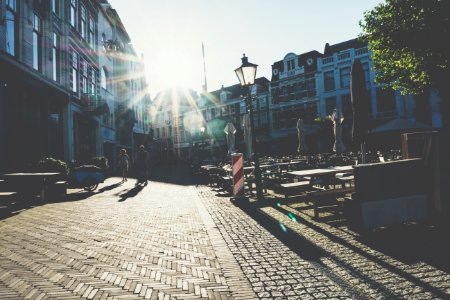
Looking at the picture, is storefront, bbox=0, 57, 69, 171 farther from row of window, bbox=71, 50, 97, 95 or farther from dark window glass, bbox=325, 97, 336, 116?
dark window glass, bbox=325, 97, 336, 116

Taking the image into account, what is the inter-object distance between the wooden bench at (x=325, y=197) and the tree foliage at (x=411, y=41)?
11.1 metres

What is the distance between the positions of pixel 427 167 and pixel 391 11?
13.0 metres

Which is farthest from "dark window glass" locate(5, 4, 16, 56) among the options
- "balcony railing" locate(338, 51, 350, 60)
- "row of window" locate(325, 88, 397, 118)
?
"balcony railing" locate(338, 51, 350, 60)

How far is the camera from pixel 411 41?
45.8 feet

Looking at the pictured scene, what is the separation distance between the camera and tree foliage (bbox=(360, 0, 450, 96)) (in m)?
13.0

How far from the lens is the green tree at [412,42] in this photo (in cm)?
→ 1295

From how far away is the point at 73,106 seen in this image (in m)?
19.5

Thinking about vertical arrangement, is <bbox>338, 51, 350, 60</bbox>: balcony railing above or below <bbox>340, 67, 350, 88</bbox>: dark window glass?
above

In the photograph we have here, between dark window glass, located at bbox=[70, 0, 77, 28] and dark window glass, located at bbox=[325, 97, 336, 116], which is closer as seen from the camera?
dark window glass, located at bbox=[70, 0, 77, 28]

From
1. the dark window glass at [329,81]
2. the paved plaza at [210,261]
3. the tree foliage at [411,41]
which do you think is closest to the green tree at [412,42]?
the tree foliage at [411,41]

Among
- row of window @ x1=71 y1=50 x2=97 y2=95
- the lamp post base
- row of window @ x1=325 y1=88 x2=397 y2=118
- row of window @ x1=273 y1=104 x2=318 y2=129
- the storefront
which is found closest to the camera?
the lamp post base

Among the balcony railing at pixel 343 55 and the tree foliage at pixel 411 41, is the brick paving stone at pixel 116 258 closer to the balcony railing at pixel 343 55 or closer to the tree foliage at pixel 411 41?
the tree foliage at pixel 411 41

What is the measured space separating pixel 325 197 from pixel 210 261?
3.16 meters

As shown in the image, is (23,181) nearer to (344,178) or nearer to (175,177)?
(344,178)
